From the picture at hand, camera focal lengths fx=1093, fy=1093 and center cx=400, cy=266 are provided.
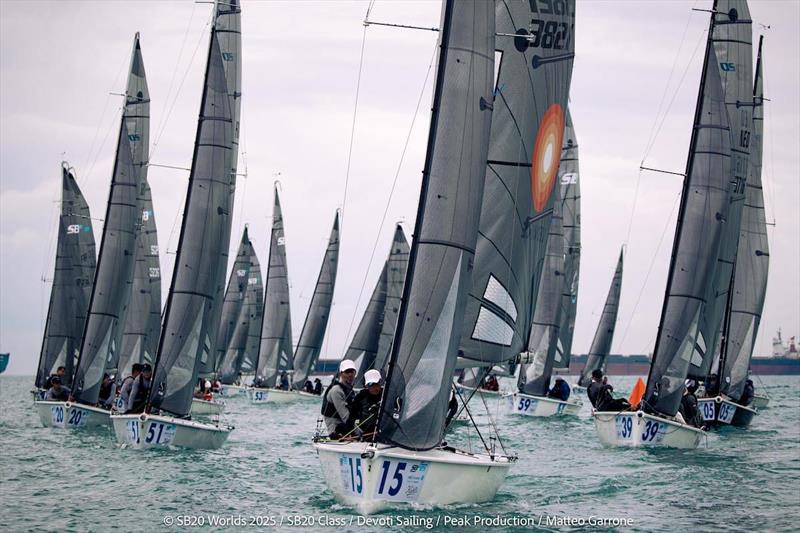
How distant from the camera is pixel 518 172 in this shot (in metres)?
17.2

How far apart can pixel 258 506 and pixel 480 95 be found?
258 inches

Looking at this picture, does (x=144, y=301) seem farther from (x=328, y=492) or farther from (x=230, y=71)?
(x=328, y=492)

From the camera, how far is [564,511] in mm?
15336

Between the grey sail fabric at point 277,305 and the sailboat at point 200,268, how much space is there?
28.6m

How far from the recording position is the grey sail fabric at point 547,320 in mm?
39562

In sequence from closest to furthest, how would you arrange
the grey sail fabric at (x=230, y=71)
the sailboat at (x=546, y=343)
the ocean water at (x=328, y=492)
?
the ocean water at (x=328, y=492), the grey sail fabric at (x=230, y=71), the sailboat at (x=546, y=343)

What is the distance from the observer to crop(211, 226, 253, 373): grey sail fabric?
6022cm

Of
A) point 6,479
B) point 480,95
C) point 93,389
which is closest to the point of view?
point 480,95

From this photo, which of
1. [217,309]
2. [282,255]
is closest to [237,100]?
[217,309]

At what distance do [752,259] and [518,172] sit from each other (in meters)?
22.8

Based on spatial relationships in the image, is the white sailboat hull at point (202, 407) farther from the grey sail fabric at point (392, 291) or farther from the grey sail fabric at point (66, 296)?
the grey sail fabric at point (392, 291)

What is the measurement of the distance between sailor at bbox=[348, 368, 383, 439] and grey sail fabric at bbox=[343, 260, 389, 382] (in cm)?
3154

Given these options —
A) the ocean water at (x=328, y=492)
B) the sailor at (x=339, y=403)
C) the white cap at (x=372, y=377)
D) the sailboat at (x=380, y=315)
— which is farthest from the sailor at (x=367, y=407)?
the sailboat at (x=380, y=315)

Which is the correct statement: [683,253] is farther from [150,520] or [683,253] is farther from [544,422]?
[150,520]
